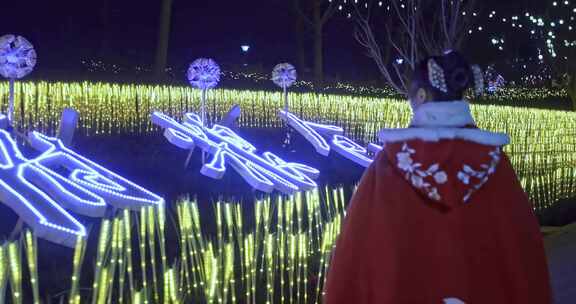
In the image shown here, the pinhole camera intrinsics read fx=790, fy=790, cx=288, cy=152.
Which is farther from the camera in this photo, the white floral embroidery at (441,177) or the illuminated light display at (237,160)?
the illuminated light display at (237,160)

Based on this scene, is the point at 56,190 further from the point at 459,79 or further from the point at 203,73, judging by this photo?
the point at 203,73

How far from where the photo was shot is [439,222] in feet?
7.05

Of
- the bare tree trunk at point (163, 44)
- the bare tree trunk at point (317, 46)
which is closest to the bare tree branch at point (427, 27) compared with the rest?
the bare tree trunk at point (317, 46)

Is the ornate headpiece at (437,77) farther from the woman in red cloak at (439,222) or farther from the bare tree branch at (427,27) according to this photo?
the bare tree branch at (427,27)

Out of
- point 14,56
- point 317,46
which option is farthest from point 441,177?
point 317,46

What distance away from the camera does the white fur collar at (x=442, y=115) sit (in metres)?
2.20

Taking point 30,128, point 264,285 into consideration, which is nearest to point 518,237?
point 264,285

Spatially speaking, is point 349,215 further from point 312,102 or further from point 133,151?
point 312,102

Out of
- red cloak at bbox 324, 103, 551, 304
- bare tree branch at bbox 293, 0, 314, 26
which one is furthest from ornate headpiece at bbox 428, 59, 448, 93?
bare tree branch at bbox 293, 0, 314, 26

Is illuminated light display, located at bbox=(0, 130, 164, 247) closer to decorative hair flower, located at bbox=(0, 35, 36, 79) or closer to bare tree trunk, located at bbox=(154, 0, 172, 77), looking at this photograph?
decorative hair flower, located at bbox=(0, 35, 36, 79)

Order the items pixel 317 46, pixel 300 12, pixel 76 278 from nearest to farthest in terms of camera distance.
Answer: pixel 76 278, pixel 317 46, pixel 300 12

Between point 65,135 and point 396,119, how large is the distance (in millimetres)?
8704

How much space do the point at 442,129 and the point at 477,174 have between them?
16 cm

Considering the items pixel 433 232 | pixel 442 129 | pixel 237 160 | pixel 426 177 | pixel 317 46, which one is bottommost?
pixel 237 160
